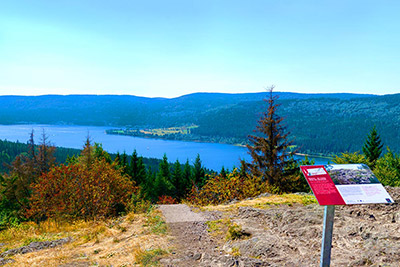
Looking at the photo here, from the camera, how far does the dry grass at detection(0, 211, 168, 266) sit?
778 centimetres

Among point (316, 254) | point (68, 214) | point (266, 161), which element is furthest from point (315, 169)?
point (266, 161)

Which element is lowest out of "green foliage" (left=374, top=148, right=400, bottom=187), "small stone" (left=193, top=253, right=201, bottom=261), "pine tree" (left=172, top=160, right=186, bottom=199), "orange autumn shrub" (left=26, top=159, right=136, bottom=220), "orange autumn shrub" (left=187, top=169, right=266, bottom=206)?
"pine tree" (left=172, top=160, right=186, bottom=199)

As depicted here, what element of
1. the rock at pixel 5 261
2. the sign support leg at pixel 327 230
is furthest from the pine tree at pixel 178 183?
the sign support leg at pixel 327 230

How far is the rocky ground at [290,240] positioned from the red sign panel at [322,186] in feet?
6.59

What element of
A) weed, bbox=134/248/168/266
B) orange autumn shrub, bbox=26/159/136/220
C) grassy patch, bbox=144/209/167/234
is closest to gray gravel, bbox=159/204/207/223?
grassy patch, bbox=144/209/167/234

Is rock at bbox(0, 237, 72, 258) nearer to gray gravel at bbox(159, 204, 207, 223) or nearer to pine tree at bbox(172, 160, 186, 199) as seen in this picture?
gray gravel at bbox(159, 204, 207, 223)

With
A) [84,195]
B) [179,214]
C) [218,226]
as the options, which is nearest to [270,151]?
[179,214]

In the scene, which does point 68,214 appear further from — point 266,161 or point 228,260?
point 266,161

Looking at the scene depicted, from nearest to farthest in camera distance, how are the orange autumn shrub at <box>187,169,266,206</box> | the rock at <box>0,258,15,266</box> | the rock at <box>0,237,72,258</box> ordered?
the rock at <box>0,258,15,266</box>
the rock at <box>0,237,72,258</box>
the orange autumn shrub at <box>187,169,266,206</box>

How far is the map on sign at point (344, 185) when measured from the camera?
5.28 meters

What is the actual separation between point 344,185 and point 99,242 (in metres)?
7.72

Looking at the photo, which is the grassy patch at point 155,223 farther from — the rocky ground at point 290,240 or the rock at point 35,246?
the rock at point 35,246

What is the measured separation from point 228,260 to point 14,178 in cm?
3890

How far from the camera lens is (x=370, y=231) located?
25.2 feet
